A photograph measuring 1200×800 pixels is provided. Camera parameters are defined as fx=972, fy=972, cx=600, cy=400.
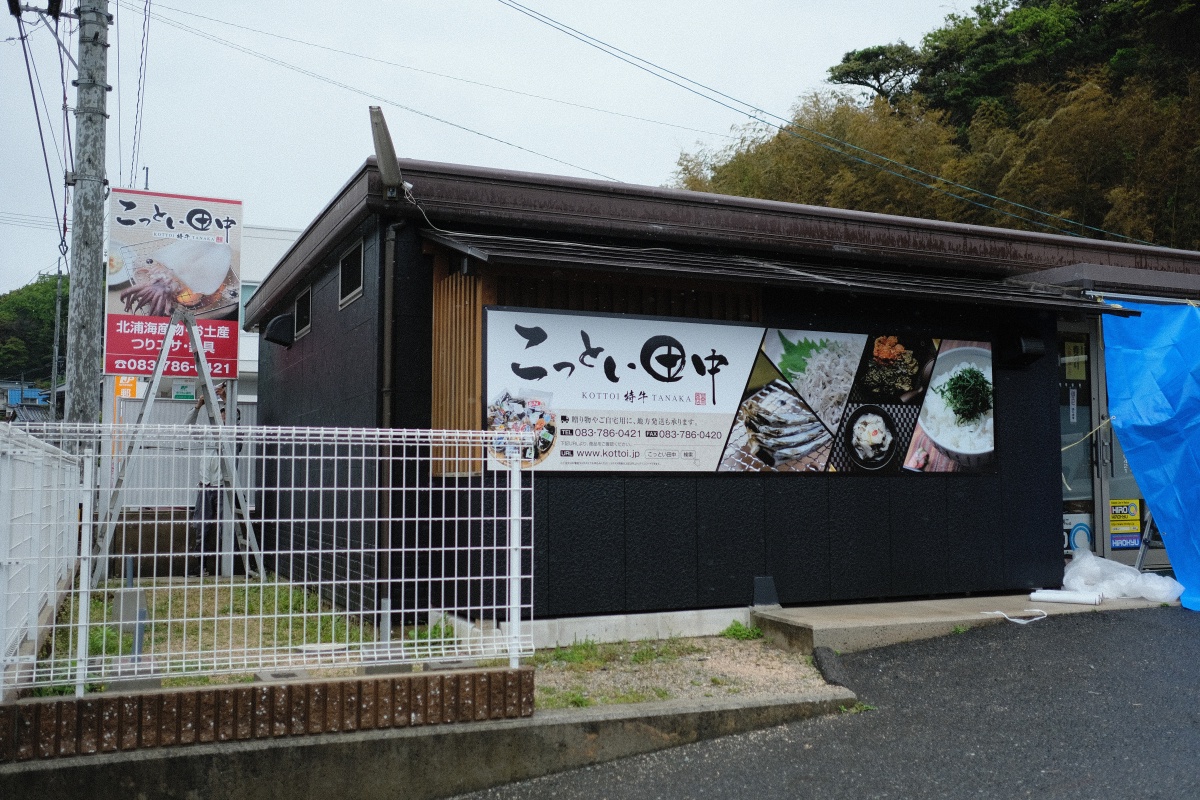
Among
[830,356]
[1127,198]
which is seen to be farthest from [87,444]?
[1127,198]

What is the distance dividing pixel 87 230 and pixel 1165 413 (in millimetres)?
9206

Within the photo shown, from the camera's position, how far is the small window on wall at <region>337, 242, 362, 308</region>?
762 centimetres

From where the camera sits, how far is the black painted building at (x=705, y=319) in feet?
21.0

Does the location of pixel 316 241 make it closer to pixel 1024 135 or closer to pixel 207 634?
pixel 207 634

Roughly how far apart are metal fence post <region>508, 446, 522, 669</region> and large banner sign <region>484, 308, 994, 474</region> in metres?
1.69

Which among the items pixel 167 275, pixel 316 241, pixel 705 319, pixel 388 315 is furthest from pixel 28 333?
pixel 705 319

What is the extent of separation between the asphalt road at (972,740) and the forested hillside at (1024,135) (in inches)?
524

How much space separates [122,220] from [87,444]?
7.50m

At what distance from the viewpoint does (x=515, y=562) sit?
4.43m

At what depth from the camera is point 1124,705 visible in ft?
16.5

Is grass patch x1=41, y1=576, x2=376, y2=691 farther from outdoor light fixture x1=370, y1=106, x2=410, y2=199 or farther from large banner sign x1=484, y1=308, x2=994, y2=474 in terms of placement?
outdoor light fixture x1=370, y1=106, x2=410, y2=199

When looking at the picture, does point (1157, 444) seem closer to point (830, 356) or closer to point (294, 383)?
point (830, 356)

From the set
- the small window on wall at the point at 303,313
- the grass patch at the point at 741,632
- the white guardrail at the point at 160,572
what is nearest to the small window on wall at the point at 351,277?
the small window on wall at the point at 303,313

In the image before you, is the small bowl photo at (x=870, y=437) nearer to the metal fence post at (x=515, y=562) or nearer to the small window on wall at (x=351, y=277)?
the metal fence post at (x=515, y=562)
